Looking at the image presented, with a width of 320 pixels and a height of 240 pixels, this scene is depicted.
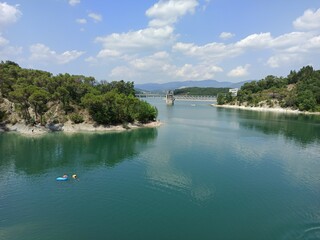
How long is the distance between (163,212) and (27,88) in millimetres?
60601

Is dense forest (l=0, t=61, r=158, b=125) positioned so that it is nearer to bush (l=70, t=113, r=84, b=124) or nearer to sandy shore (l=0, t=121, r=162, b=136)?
bush (l=70, t=113, r=84, b=124)

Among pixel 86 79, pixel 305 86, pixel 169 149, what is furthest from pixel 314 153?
pixel 305 86

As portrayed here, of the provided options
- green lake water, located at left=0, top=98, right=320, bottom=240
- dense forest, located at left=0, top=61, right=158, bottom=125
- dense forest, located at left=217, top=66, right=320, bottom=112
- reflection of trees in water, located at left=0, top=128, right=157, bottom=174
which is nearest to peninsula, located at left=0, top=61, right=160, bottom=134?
dense forest, located at left=0, top=61, right=158, bottom=125

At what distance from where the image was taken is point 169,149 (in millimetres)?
56562

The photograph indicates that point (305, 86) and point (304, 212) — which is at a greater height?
point (305, 86)

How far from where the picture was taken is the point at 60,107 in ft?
268

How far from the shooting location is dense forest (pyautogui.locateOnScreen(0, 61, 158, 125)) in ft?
250

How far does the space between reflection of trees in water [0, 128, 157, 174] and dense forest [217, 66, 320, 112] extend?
10632 centimetres

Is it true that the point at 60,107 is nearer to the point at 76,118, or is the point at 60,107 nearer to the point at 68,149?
the point at 76,118

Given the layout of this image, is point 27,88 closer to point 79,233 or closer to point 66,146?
point 66,146

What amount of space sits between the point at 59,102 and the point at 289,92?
5253 inches

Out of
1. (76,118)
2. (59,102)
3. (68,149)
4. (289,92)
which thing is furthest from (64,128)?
(289,92)

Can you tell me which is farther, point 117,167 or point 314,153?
point 314,153

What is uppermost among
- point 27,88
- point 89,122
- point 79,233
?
point 27,88
